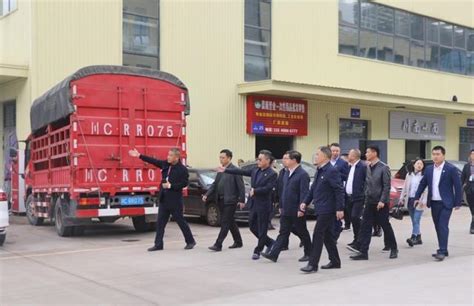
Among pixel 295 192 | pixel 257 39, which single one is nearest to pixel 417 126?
pixel 257 39

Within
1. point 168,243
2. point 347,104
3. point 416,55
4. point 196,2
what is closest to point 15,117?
point 196,2

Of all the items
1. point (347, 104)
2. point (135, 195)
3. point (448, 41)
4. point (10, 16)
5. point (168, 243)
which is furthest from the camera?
point (448, 41)

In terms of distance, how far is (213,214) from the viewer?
48.2 feet

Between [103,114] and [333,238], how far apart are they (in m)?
5.52

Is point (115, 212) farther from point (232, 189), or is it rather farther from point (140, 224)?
point (232, 189)

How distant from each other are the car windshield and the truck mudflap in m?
2.85

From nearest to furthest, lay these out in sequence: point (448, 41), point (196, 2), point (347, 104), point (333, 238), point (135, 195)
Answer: point (333, 238) < point (135, 195) < point (196, 2) < point (347, 104) < point (448, 41)

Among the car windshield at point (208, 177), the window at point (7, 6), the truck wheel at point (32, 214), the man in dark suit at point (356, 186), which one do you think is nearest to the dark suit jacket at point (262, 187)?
the man in dark suit at point (356, 186)

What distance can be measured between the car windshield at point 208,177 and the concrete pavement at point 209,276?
3.46m

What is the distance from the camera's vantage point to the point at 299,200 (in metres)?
8.86

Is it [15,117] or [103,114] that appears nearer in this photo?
[103,114]

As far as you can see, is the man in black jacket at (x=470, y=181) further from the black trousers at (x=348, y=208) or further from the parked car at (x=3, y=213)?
the parked car at (x=3, y=213)

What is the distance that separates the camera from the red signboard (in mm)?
21391

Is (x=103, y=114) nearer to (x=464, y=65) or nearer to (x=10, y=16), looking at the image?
(x=10, y=16)
